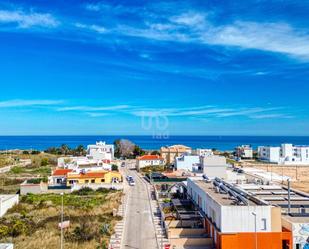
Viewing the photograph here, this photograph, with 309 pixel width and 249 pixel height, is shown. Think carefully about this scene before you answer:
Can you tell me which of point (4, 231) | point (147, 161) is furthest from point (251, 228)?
point (147, 161)

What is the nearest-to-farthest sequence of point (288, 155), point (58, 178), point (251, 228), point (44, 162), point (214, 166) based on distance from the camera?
1. point (251, 228)
2. point (58, 178)
3. point (214, 166)
4. point (44, 162)
5. point (288, 155)

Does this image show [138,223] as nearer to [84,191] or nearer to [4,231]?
[4,231]

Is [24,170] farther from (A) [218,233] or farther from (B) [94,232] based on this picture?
(A) [218,233]

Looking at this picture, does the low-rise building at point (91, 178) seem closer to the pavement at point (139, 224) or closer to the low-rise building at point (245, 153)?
the pavement at point (139, 224)

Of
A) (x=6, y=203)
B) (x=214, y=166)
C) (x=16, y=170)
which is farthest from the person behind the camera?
(x=16, y=170)

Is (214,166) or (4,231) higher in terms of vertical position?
(214,166)

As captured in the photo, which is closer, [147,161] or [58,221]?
[58,221]

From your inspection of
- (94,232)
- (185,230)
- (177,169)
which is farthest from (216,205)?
(177,169)
